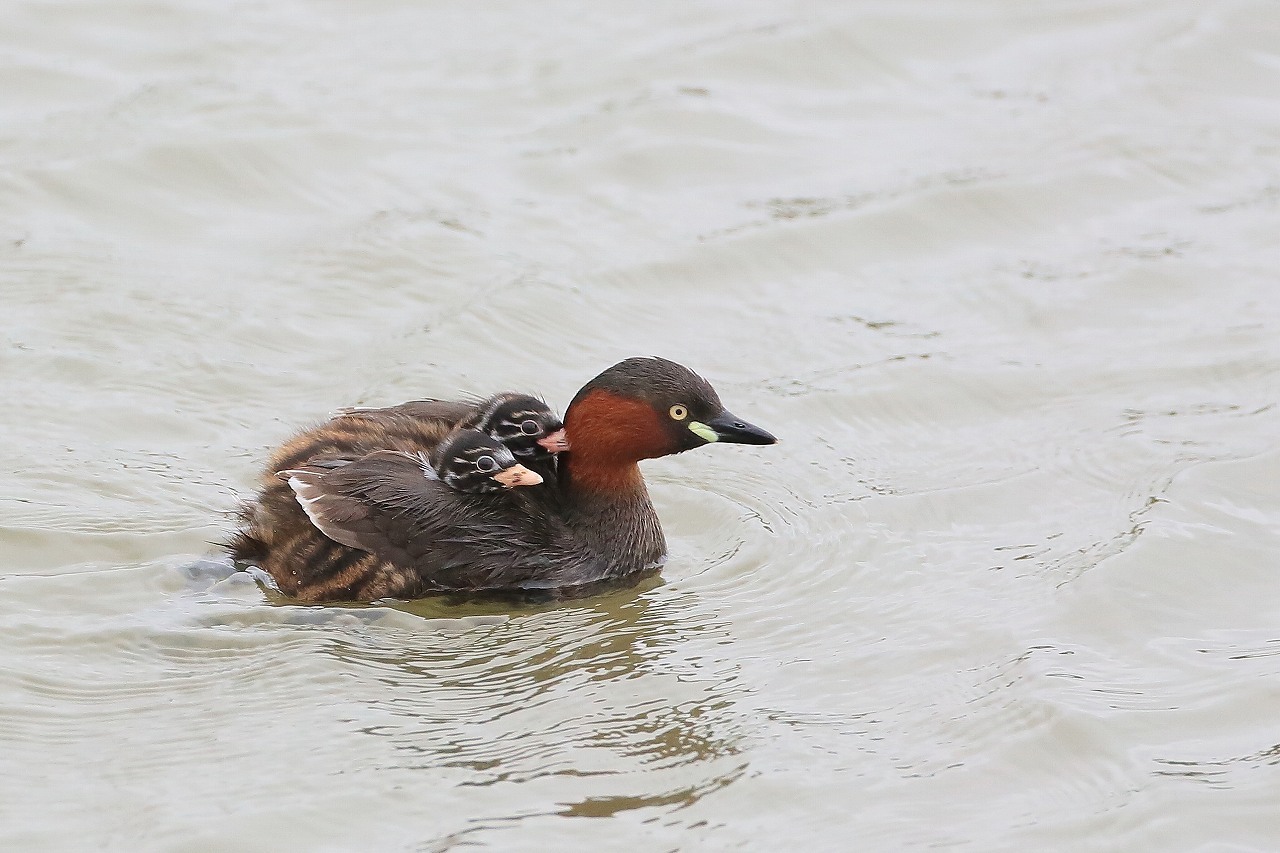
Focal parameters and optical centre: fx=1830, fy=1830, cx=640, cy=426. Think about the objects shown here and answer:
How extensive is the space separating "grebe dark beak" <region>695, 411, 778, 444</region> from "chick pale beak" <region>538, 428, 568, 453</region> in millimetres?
533

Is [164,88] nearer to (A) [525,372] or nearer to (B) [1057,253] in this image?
(A) [525,372]

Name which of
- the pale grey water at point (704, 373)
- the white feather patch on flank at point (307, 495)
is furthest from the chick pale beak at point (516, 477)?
the white feather patch on flank at point (307, 495)

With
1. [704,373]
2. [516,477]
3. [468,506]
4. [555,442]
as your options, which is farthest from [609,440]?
[704,373]

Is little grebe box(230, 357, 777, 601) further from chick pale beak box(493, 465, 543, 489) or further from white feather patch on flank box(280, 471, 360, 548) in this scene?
chick pale beak box(493, 465, 543, 489)

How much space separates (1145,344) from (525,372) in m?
3.23

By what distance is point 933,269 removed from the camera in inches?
410

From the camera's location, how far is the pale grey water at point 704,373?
19.0 feet

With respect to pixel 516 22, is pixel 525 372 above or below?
below

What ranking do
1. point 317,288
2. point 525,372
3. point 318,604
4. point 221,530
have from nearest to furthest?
point 318,604
point 221,530
point 525,372
point 317,288

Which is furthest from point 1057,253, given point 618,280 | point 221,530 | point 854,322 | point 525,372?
point 221,530

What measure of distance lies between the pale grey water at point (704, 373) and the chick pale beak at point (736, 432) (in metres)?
0.56

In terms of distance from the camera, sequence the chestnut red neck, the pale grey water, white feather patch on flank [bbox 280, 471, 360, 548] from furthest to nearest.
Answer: the chestnut red neck → white feather patch on flank [bbox 280, 471, 360, 548] → the pale grey water

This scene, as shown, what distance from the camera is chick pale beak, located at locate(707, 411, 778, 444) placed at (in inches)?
282

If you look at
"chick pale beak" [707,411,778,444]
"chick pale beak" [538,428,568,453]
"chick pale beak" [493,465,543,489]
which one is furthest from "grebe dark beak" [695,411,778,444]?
"chick pale beak" [493,465,543,489]
